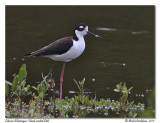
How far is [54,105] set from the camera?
786cm

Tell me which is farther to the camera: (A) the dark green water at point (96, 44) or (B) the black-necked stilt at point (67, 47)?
(A) the dark green water at point (96, 44)

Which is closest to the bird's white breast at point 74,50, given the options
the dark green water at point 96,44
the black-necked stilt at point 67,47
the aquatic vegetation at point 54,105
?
the black-necked stilt at point 67,47

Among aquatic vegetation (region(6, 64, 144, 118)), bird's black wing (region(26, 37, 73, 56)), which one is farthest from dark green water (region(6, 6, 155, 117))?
bird's black wing (region(26, 37, 73, 56))

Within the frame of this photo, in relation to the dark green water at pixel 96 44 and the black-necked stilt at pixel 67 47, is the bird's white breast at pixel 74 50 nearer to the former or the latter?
the black-necked stilt at pixel 67 47

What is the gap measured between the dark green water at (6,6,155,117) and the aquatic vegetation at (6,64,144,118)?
0.77 m

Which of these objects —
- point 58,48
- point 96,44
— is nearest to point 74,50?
point 58,48

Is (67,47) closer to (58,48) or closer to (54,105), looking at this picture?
(58,48)

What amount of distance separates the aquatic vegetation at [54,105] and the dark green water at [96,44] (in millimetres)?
765

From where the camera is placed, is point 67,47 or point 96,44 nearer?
point 67,47

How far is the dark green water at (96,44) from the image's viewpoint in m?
9.98

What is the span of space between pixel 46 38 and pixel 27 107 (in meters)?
6.34

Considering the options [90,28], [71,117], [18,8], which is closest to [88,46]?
[90,28]

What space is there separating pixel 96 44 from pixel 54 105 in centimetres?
617

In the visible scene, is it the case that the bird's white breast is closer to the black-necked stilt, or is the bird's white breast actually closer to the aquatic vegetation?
the black-necked stilt
